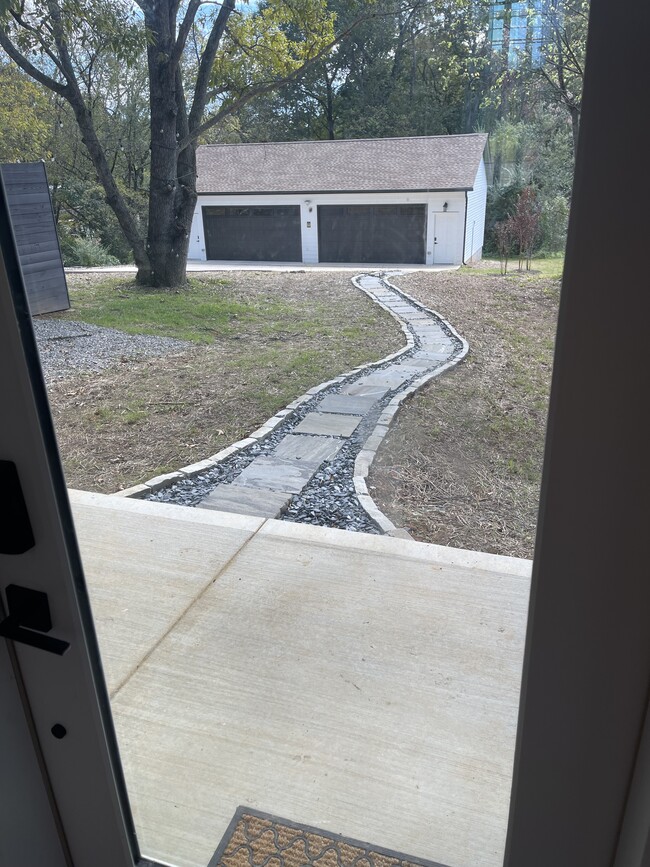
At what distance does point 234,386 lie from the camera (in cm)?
441

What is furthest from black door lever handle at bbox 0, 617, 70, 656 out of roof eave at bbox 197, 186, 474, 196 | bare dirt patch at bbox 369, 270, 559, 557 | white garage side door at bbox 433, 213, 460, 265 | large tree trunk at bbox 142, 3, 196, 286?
large tree trunk at bbox 142, 3, 196, 286

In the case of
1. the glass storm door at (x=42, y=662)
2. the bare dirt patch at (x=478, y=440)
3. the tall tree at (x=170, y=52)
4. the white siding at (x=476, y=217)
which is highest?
the tall tree at (x=170, y=52)

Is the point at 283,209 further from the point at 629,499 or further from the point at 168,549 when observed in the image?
the point at 629,499

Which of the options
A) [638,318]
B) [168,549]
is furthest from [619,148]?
[168,549]

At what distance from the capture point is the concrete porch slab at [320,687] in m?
1.22

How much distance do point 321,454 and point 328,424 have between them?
0.46 meters

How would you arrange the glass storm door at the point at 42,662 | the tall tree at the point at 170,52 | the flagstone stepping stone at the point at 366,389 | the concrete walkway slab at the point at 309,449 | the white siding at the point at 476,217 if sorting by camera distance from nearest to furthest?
the glass storm door at the point at 42,662 < the white siding at the point at 476,217 < the tall tree at the point at 170,52 < the concrete walkway slab at the point at 309,449 < the flagstone stepping stone at the point at 366,389

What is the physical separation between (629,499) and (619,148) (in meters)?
0.28

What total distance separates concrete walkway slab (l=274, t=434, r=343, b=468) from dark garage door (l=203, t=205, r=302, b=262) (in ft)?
4.55

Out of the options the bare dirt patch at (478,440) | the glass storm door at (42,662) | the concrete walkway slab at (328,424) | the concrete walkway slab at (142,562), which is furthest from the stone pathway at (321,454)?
the glass storm door at (42,662)

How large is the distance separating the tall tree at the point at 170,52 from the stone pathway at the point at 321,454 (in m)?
1.57

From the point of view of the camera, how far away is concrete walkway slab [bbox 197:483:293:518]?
8.45 feet

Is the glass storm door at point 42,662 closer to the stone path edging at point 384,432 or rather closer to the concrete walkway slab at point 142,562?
the concrete walkway slab at point 142,562

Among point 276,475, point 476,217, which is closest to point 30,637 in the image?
point 476,217
